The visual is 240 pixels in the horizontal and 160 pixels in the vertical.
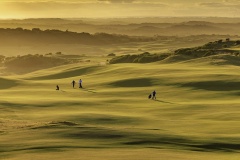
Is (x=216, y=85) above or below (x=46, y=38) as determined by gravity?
below

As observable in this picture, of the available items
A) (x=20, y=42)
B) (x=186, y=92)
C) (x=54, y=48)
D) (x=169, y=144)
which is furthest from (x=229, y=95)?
(x=20, y=42)

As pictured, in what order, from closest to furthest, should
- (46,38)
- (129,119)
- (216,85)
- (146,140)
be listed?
(146,140) < (129,119) < (216,85) < (46,38)

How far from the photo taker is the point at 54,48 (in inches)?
6280

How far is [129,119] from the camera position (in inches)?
1042

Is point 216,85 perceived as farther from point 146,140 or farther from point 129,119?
point 146,140

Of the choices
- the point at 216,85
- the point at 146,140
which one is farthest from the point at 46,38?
the point at 146,140

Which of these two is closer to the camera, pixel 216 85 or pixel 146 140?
pixel 146 140

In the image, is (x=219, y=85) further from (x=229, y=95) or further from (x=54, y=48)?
(x=54, y=48)

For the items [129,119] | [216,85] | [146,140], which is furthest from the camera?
[216,85]

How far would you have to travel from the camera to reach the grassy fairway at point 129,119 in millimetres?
17250

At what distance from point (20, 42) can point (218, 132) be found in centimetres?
15770

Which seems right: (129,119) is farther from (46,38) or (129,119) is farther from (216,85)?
(46,38)

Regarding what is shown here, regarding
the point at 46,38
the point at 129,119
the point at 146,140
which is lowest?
the point at 129,119

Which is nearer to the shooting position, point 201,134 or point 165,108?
point 201,134
